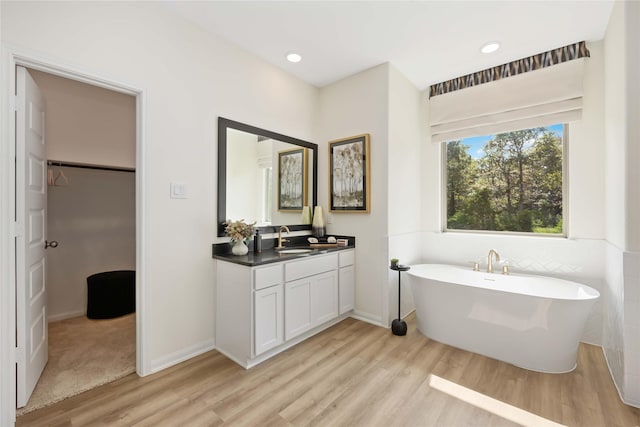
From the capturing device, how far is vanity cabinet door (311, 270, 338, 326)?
264 cm

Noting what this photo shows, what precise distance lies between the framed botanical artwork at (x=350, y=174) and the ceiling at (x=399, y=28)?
85cm

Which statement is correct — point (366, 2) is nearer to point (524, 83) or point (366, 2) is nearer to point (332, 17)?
point (332, 17)

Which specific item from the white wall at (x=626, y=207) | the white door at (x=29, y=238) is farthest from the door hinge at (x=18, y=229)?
the white wall at (x=626, y=207)

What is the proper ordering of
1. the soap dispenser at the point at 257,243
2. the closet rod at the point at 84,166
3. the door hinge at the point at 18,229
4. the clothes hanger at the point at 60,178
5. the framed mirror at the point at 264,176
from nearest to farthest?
the door hinge at the point at 18,229 < the framed mirror at the point at 264,176 < the soap dispenser at the point at 257,243 < the closet rod at the point at 84,166 < the clothes hanger at the point at 60,178

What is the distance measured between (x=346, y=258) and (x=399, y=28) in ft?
7.29

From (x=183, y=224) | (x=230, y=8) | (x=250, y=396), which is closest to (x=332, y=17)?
(x=230, y=8)

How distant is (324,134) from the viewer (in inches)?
136

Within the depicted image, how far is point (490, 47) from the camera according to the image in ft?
8.55

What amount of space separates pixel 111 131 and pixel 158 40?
145 cm

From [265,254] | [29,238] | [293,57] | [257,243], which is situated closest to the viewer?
[29,238]

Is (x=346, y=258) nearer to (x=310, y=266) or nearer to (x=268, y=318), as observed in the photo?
(x=310, y=266)

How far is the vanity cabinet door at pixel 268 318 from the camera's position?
2.14m

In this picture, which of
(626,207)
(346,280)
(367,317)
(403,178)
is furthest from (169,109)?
(626,207)

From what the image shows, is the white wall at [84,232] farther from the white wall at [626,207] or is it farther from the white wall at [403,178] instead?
the white wall at [626,207]
